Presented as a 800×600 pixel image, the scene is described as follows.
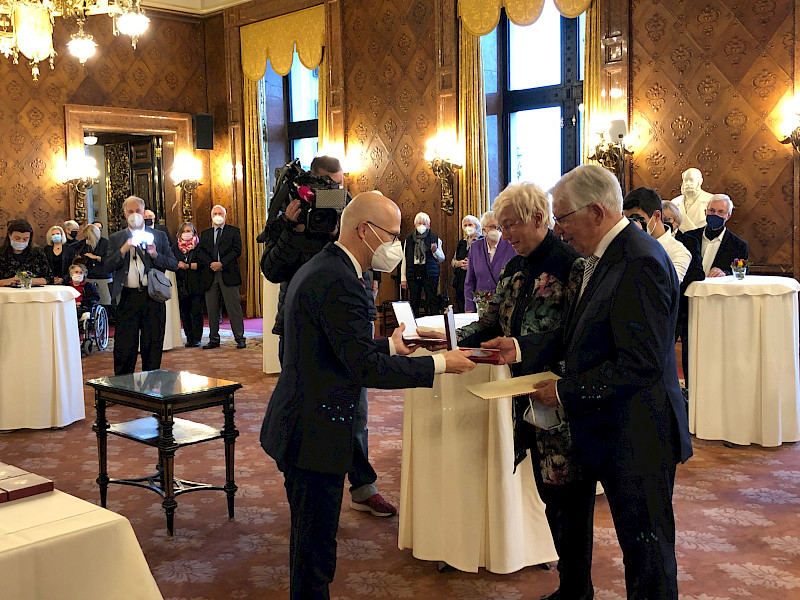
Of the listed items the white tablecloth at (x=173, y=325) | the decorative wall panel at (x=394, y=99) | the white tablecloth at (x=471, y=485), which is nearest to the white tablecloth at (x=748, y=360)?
the white tablecloth at (x=471, y=485)

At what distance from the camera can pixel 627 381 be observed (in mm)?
2293

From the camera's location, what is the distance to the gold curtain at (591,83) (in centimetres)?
980

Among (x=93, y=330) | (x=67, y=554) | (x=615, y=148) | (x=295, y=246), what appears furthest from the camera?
(x=93, y=330)

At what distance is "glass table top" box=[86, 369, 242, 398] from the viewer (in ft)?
13.1

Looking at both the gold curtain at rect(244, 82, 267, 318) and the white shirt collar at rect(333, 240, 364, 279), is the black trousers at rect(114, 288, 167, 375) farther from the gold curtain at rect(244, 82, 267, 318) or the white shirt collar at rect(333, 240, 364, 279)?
the gold curtain at rect(244, 82, 267, 318)

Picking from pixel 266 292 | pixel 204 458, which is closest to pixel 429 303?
pixel 266 292

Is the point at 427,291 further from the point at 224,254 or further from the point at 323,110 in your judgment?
the point at 323,110

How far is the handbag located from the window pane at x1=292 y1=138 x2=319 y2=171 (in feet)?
24.7

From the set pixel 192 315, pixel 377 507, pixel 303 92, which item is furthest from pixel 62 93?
pixel 377 507

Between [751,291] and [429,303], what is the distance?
5.98 m

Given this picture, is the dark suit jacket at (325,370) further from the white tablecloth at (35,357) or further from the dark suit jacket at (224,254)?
the dark suit jacket at (224,254)

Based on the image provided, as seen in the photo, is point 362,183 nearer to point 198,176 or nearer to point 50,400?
point 198,176

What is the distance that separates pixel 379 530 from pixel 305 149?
11206mm

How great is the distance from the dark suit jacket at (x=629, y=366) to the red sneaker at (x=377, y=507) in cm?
201
